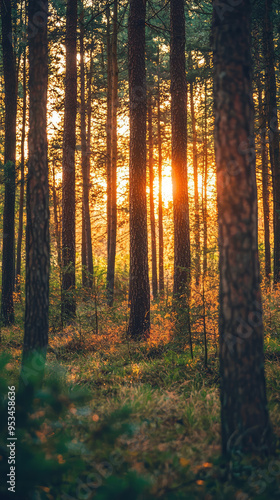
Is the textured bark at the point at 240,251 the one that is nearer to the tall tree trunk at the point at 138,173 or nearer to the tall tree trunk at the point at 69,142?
the tall tree trunk at the point at 138,173

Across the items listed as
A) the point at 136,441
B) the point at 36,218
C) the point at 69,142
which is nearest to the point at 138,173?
the point at 69,142

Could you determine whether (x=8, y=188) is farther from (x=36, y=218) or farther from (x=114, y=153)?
(x=36, y=218)

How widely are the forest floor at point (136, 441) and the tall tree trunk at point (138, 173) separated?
2.93 m

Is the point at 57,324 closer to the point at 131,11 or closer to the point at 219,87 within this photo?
the point at 219,87

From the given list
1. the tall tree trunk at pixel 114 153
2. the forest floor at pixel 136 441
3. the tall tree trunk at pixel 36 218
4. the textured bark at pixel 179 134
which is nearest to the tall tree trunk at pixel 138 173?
the textured bark at pixel 179 134

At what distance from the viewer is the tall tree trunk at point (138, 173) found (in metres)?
8.86

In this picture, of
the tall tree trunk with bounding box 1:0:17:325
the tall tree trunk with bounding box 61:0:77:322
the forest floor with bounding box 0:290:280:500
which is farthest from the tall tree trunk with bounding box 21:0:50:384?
the tall tree trunk with bounding box 1:0:17:325

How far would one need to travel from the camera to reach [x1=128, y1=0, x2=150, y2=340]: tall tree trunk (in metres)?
8.86

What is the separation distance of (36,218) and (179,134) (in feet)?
19.4

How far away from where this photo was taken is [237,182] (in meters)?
3.59

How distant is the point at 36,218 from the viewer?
491 cm

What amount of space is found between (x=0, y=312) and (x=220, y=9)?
→ 39.5ft

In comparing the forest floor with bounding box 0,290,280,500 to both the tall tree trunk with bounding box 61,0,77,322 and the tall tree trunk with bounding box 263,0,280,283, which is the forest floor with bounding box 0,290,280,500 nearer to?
the tall tree trunk with bounding box 61,0,77,322

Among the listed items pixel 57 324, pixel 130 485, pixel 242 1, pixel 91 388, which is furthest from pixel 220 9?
pixel 57 324
